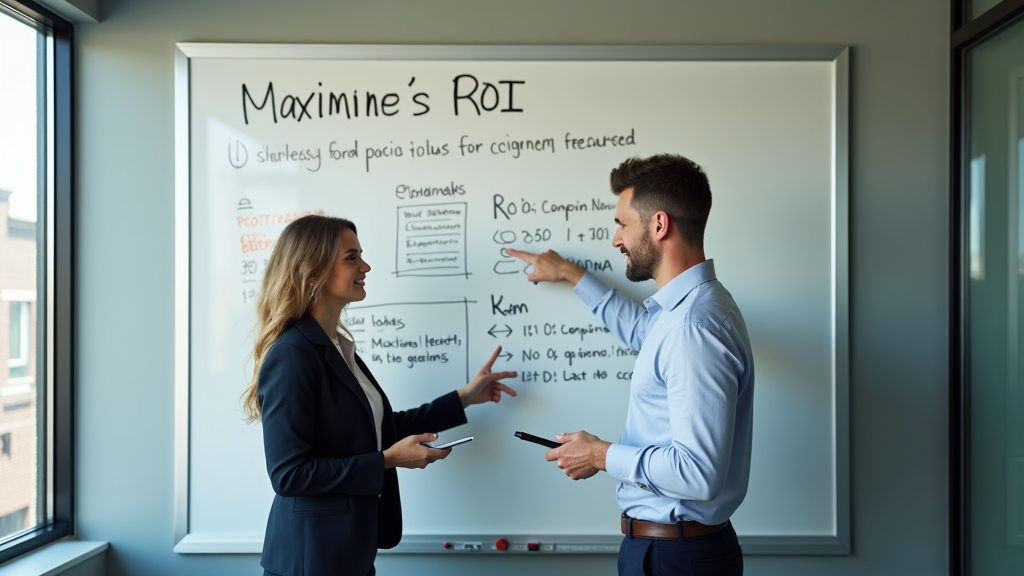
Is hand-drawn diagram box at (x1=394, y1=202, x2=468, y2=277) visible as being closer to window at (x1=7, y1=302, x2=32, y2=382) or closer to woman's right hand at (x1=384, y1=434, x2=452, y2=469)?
woman's right hand at (x1=384, y1=434, x2=452, y2=469)

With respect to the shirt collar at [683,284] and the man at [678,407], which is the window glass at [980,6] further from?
the shirt collar at [683,284]

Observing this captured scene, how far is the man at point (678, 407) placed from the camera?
160 centimetres

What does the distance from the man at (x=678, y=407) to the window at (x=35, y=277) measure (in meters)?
1.73

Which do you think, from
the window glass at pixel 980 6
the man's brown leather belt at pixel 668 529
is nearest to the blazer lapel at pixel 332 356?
the man's brown leather belt at pixel 668 529

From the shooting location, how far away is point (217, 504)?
7.93ft

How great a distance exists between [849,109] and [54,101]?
2.64 metres

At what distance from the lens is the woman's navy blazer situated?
1.76 m

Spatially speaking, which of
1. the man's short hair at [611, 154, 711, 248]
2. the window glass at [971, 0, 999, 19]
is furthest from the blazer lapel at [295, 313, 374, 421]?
the window glass at [971, 0, 999, 19]

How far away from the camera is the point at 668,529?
1.74 m

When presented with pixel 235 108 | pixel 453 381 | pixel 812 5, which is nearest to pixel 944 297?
pixel 812 5

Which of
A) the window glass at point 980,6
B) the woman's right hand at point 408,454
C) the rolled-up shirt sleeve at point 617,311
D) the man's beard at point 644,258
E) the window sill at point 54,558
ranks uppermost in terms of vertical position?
the window glass at point 980,6

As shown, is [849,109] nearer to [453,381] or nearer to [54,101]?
[453,381]

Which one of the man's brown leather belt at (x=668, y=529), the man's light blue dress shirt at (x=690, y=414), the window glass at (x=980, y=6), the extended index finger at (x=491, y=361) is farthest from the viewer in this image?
the extended index finger at (x=491, y=361)

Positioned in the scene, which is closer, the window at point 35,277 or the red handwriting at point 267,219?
the window at point 35,277
